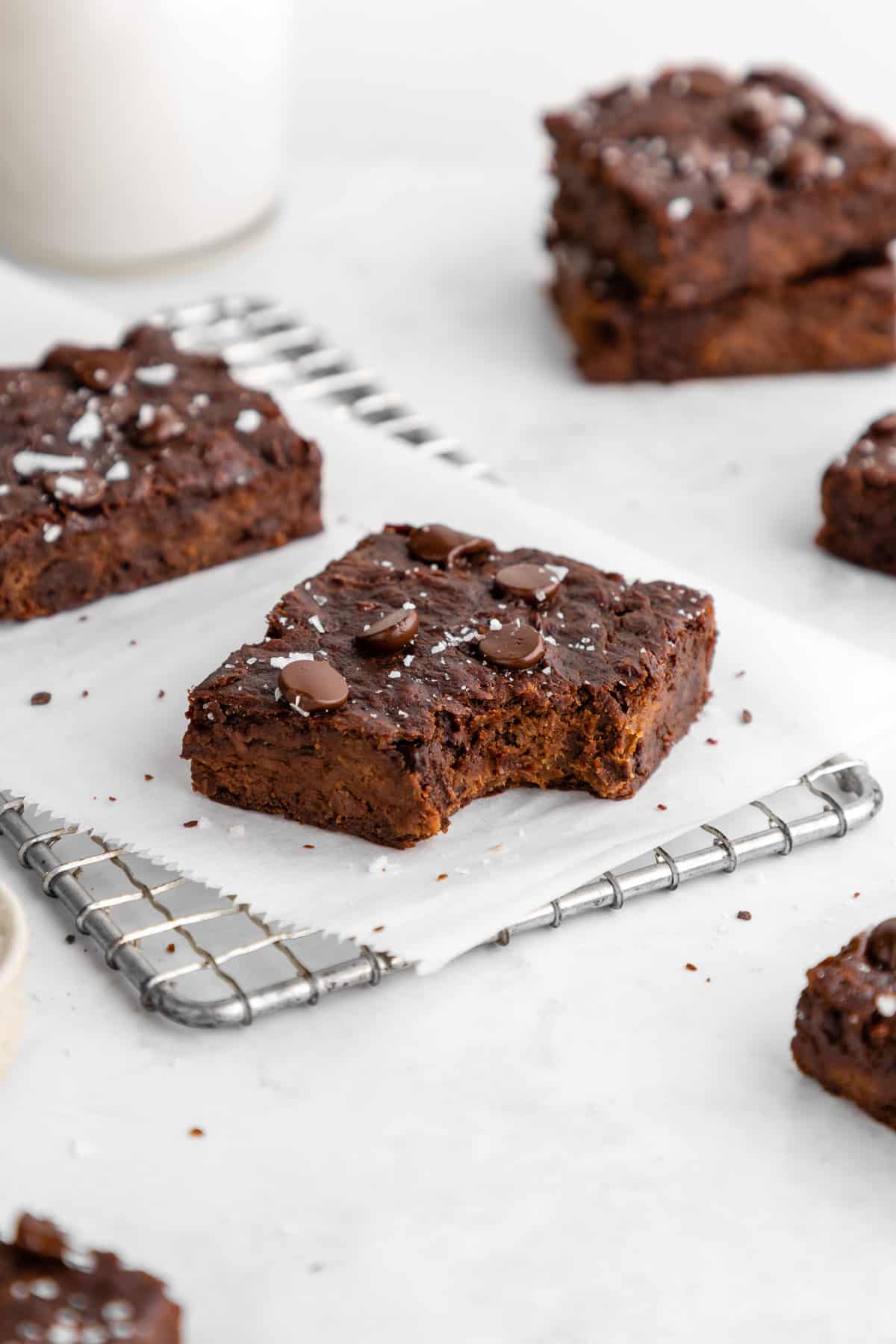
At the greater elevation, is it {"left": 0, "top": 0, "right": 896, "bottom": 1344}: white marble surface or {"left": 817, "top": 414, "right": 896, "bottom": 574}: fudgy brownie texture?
{"left": 817, "top": 414, "right": 896, "bottom": 574}: fudgy brownie texture

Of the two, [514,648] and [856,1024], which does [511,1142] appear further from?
[514,648]

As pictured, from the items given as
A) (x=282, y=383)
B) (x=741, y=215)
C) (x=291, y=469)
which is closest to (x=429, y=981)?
(x=291, y=469)

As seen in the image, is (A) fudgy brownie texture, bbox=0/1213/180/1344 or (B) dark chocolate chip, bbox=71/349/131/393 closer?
(A) fudgy brownie texture, bbox=0/1213/180/1344

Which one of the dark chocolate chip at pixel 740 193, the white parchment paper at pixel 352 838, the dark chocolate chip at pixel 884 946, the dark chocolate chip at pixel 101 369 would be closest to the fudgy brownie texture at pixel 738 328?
the dark chocolate chip at pixel 740 193

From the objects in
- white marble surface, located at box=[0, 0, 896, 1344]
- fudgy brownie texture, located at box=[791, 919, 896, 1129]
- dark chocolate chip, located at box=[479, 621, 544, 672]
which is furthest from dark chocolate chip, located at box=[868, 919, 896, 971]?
dark chocolate chip, located at box=[479, 621, 544, 672]

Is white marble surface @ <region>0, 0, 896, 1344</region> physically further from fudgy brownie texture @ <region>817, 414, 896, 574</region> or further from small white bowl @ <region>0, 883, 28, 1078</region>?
fudgy brownie texture @ <region>817, 414, 896, 574</region>
